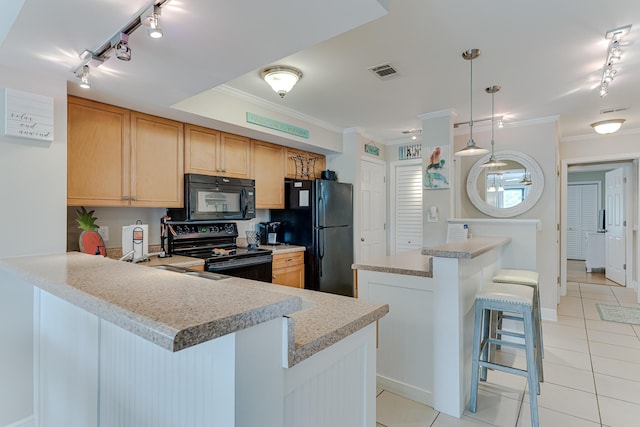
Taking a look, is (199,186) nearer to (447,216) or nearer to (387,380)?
(387,380)

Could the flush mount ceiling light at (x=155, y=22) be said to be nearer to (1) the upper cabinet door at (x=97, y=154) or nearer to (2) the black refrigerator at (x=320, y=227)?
(1) the upper cabinet door at (x=97, y=154)

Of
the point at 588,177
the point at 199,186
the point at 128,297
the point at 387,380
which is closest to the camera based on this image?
the point at 128,297

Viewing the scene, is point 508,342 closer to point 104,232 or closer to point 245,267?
point 245,267

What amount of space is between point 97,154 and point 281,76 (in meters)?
1.58

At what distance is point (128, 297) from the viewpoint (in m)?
0.84

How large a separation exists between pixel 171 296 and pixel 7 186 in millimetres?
1714

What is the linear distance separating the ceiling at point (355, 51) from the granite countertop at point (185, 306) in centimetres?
109

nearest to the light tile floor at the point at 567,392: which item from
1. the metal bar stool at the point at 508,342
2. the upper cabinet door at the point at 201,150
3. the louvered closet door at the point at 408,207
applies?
the metal bar stool at the point at 508,342

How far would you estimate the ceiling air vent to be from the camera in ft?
9.00

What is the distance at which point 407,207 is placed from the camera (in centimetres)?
536

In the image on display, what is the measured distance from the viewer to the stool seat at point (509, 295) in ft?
6.97

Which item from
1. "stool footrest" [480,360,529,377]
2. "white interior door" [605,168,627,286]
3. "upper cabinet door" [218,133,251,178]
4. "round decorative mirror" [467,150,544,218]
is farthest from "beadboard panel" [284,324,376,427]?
"white interior door" [605,168,627,286]

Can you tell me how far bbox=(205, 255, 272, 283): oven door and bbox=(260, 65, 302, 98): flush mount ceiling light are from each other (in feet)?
5.29

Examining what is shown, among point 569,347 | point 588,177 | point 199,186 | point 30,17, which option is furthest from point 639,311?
point 30,17
